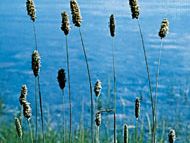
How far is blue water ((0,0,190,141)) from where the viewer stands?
6.03 meters

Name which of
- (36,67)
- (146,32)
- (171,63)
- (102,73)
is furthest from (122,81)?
(36,67)

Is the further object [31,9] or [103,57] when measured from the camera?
[103,57]

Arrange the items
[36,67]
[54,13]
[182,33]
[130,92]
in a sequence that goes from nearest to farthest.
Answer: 1. [36,67]
2. [130,92]
3. [182,33]
4. [54,13]

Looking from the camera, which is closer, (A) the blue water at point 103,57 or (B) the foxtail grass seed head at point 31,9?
(B) the foxtail grass seed head at point 31,9

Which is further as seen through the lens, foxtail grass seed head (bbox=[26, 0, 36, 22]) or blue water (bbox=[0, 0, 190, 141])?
blue water (bbox=[0, 0, 190, 141])

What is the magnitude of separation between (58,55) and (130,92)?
5.23 feet

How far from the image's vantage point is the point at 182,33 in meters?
8.87

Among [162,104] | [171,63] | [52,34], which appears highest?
[52,34]

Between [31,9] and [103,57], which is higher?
[103,57]

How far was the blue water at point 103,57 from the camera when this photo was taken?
6.03m

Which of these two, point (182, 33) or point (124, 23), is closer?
point (182, 33)

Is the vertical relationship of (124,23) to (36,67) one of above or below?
above

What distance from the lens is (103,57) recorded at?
7.65 metres

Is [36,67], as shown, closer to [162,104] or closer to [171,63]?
[162,104]
